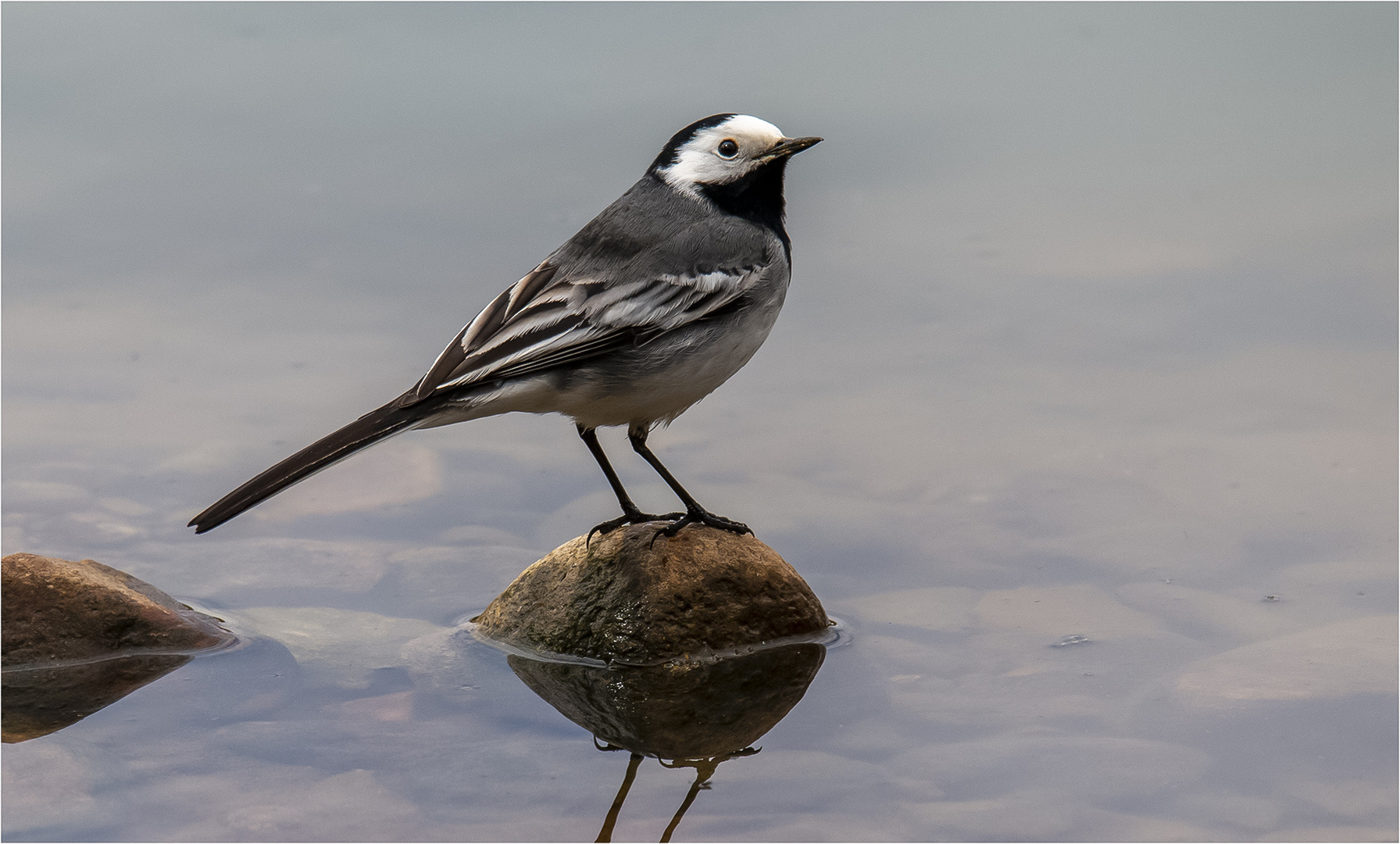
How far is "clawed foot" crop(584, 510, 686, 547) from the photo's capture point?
7.40 meters

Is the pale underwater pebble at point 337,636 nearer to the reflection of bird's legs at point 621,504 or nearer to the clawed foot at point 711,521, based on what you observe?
the reflection of bird's legs at point 621,504

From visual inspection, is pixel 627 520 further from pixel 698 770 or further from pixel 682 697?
pixel 698 770

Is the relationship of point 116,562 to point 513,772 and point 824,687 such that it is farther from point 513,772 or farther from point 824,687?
point 824,687


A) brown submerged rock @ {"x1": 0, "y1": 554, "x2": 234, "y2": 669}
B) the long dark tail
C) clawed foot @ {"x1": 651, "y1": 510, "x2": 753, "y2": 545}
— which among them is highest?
the long dark tail

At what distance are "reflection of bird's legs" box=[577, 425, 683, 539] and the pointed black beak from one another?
172 cm

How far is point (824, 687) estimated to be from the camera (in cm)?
685

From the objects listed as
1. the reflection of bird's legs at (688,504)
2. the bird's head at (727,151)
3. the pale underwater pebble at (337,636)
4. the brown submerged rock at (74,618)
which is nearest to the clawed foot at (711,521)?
the reflection of bird's legs at (688,504)

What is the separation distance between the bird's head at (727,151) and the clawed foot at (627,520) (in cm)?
171

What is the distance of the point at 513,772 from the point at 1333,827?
3.30 meters

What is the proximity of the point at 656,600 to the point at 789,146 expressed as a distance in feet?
7.99

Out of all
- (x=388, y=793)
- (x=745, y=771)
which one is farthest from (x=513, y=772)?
(x=745, y=771)

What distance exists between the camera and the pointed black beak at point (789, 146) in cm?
739

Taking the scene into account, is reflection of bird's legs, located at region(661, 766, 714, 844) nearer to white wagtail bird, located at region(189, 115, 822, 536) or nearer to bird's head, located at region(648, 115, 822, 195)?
white wagtail bird, located at region(189, 115, 822, 536)

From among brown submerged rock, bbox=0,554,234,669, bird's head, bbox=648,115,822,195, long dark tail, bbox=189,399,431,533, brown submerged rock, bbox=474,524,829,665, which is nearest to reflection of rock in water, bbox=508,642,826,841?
brown submerged rock, bbox=474,524,829,665
